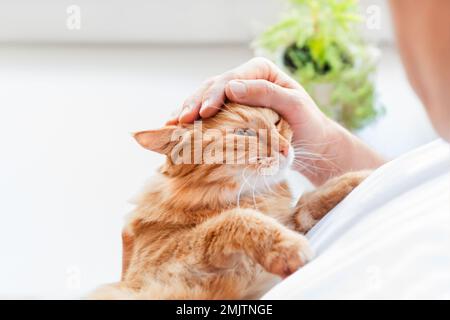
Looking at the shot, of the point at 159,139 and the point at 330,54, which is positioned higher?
the point at 330,54

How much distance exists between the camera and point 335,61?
1.64 meters

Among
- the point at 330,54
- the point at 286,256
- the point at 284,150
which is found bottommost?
the point at 286,256

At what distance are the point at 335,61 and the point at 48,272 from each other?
1104 mm

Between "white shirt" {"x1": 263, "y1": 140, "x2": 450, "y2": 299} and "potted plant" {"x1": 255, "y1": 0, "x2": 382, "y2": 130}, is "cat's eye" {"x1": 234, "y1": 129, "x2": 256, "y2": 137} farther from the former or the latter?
"potted plant" {"x1": 255, "y1": 0, "x2": 382, "y2": 130}

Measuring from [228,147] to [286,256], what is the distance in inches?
5.3

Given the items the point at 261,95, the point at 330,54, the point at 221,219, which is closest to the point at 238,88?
the point at 261,95

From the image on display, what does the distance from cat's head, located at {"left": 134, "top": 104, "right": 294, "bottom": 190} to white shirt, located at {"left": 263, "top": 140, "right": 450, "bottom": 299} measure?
3.4 inches

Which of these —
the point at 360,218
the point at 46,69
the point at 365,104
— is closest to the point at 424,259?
the point at 360,218

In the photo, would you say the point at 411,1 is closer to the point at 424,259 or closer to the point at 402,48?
the point at 402,48

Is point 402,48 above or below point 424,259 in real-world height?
above

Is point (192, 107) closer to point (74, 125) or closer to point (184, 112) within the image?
point (184, 112)

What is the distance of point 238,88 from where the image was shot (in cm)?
66

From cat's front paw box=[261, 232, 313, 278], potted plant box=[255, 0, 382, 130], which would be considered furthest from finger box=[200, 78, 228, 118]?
potted plant box=[255, 0, 382, 130]

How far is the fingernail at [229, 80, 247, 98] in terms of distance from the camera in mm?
654
